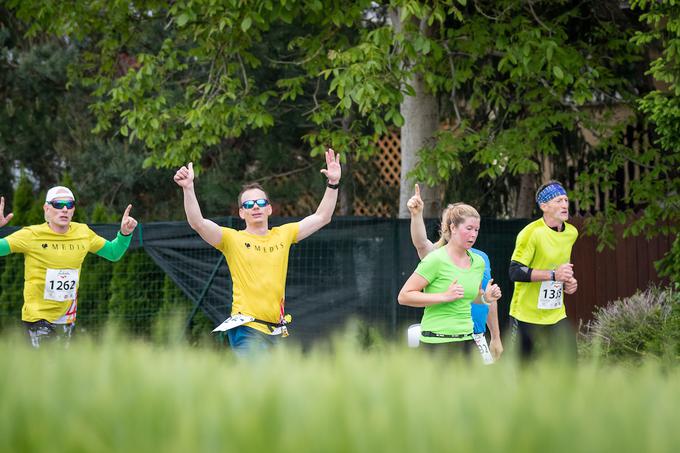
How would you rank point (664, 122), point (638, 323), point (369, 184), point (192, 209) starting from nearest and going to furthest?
point (192, 209)
point (638, 323)
point (664, 122)
point (369, 184)

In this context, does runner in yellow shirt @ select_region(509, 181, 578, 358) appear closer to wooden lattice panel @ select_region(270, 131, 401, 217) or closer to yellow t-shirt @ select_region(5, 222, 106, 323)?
yellow t-shirt @ select_region(5, 222, 106, 323)

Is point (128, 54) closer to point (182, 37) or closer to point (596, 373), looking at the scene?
point (182, 37)

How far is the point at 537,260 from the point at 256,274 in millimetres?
2197

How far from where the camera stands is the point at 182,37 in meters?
14.0

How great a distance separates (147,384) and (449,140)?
10594 mm

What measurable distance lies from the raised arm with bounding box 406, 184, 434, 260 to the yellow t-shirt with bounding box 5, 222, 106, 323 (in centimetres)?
284

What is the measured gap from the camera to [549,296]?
770 cm

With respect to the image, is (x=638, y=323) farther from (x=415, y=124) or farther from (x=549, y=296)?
(x=415, y=124)

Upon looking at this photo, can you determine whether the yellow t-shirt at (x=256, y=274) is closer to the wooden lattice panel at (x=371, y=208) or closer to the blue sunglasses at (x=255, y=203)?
the blue sunglasses at (x=255, y=203)

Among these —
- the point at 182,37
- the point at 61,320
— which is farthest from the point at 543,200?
the point at 182,37

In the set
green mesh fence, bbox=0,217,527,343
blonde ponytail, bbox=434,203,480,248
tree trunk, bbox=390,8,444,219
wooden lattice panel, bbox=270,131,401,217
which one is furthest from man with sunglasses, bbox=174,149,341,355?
wooden lattice panel, bbox=270,131,401,217

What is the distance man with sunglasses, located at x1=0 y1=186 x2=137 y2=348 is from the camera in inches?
322

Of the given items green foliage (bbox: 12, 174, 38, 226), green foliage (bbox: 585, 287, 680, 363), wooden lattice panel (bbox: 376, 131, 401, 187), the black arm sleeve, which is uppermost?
wooden lattice panel (bbox: 376, 131, 401, 187)

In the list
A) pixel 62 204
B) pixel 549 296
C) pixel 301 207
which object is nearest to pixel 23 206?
pixel 301 207
